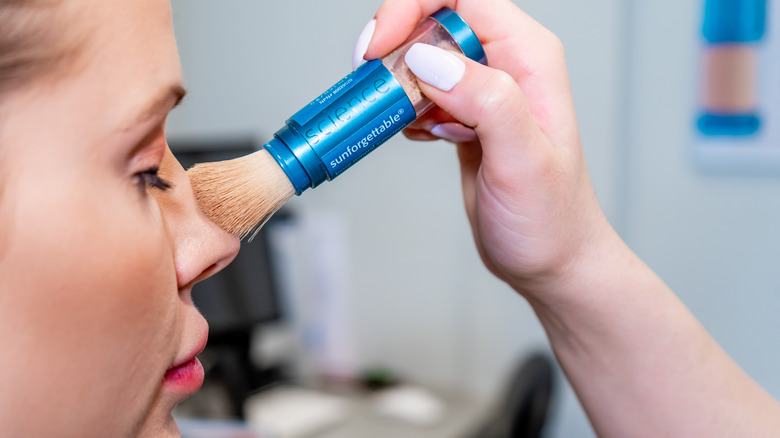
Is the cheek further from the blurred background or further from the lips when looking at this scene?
the blurred background

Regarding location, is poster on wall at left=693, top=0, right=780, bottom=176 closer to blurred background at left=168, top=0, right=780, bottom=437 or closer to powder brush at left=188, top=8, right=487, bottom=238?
blurred background at left=168, top=0, right=780, bottom=437

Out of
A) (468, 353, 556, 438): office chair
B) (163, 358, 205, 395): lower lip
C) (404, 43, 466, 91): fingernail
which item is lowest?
(468, 353, 556, 438): office chair

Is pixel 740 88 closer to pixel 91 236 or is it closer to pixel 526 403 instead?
pixel 526 403

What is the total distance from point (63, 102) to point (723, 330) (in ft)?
4.56

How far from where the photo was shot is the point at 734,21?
4.28 ft

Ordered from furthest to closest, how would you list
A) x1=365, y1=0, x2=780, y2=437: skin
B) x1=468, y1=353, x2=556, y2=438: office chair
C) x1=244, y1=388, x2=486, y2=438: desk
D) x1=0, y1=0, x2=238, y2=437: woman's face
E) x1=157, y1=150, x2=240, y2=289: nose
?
x1=244, y1=388, x2=486, y2=438: desk → x1=468, y1=353, x2=556, y2=438: office chair → x1=365, y1=0, x2=780, y2=437: skin → x1=157, y1=150, x2=240, y2=289: nose → x1=0, y1=0, x2=238, y2=437: woman's face

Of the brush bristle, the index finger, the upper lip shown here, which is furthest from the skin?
the upper lip

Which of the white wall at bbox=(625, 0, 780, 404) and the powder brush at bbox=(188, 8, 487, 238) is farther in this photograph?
the white wall at bbox=(625, 0, 780, 404)

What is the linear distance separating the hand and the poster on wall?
0.87 m

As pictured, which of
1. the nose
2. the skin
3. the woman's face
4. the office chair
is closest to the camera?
the woman's face

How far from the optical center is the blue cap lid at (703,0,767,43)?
1285 mm

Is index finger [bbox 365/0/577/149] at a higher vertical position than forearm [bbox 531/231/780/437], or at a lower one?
higher

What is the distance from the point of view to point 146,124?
0.42m

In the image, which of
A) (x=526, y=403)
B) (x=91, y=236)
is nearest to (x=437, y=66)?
(x=91, y=236)
